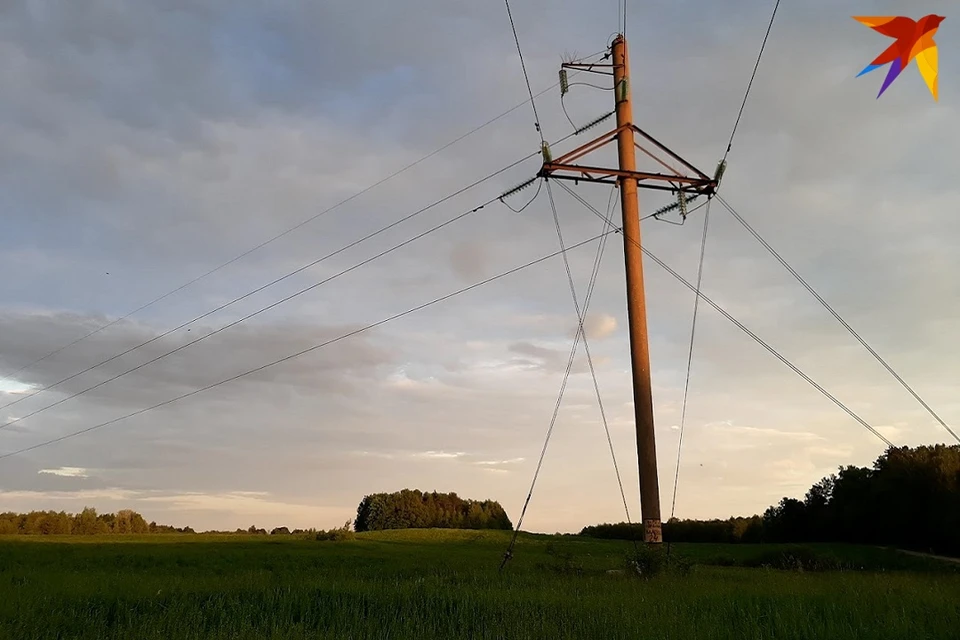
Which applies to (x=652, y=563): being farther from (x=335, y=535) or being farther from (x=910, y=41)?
(x=335, y=535)

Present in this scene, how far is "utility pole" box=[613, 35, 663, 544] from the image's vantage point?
16.0 meters

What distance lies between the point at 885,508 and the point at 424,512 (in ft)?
246

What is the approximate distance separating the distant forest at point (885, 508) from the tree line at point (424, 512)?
157 ft

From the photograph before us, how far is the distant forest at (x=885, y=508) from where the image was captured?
184ft

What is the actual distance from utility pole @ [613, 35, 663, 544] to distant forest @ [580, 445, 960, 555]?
50895mm

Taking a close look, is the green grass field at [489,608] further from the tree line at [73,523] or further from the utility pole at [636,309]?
the tree line at [73,523]

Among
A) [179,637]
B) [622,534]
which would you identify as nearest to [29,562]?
[179,637]

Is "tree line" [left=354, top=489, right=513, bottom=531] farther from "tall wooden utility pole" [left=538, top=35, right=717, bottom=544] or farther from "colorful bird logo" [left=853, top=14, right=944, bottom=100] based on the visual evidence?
"colorful bird logo" [left=853, top=14, right=944, bottom=100]

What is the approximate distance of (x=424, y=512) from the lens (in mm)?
119812

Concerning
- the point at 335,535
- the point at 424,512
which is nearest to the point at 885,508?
the point at 335,535

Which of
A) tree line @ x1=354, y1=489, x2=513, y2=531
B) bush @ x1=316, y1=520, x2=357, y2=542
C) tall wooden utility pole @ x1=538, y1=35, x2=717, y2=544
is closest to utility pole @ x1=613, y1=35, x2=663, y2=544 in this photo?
tall wooden utility pole @ x1=538, y1=35, x2=717, y2=544

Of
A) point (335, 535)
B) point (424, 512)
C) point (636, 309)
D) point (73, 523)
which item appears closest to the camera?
point (636, 309)

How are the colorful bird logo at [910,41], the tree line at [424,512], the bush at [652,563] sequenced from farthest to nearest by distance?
the tree line at [424,512], the bush at [652,563], the colorful bird logo at [910,41]

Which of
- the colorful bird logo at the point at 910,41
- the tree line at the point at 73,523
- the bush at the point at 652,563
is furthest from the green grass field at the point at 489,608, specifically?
the tree line at the point at 73,523
